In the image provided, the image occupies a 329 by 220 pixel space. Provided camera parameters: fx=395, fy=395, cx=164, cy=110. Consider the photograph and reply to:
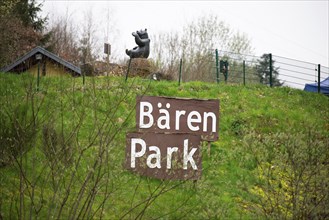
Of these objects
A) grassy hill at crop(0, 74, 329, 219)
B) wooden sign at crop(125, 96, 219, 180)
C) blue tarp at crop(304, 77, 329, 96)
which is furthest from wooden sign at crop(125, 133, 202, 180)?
blue tarp at crop(304, 77, 329, 96)

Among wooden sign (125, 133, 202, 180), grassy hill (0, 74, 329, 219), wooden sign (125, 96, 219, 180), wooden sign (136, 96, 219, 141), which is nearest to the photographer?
grassy hill (0, 74, 329, 219)

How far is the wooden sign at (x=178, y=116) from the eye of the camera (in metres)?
8.23

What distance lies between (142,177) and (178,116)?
1.52 meters

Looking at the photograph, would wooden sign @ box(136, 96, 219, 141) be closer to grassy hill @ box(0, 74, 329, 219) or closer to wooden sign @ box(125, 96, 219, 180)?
wooden sign @ box(125, 96, 219, 180)

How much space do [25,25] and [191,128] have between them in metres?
24.8

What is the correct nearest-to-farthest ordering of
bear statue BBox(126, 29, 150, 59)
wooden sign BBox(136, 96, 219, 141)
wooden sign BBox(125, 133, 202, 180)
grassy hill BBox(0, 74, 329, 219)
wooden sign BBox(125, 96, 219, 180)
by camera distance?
grassy hill BBox(0, 74, 329, 219) → wooden sign BBox(125, 133, 202, 180) → wooden sign BBox(125, 96, 219, 180) → wooden sign BBox(136, 96, 219, 141) → bear statue BBox(126, 29, 150, 59)

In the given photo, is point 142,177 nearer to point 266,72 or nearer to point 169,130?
point 169,130

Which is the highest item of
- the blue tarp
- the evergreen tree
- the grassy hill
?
the evergreen tree

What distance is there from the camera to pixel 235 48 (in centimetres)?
3111

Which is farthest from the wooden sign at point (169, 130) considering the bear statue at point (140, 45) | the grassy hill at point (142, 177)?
the bear statue at point (140, 45)

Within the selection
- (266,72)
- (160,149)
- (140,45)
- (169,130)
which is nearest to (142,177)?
(160,149)

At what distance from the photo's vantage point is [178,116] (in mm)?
8500

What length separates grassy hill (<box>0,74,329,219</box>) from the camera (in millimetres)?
4980

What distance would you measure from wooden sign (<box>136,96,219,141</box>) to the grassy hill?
584 mm
